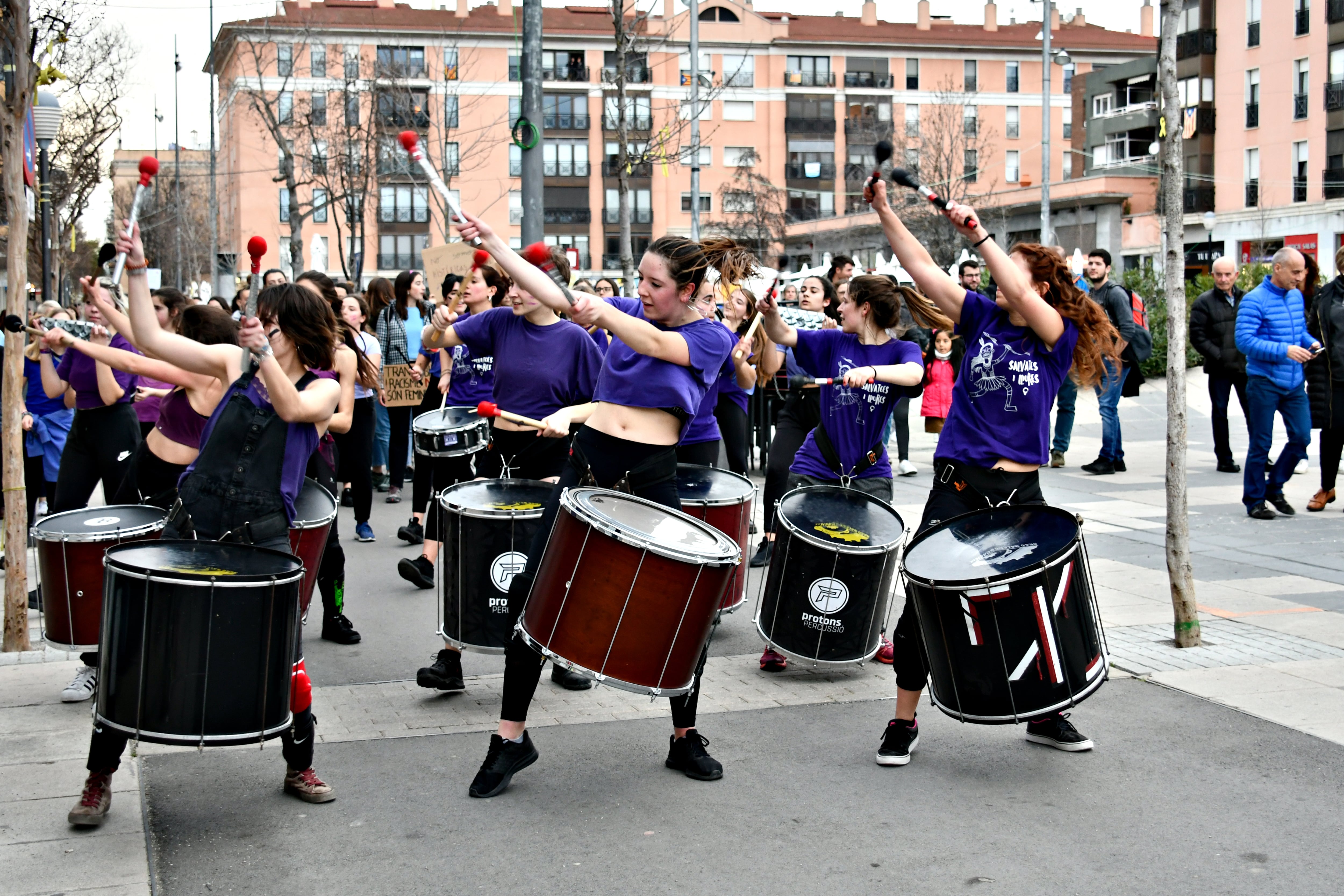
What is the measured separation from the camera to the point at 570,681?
6293mm

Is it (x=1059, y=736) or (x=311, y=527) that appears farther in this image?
(x=311, y=527)

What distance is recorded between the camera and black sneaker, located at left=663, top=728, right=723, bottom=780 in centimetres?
489

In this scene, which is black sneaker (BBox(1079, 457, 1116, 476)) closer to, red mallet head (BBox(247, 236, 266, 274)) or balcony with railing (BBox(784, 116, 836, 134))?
red mallet head (BBox(247, 236, 266, 274))

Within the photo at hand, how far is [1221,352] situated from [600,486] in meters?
10.4

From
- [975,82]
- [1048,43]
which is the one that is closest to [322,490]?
[1048,43]

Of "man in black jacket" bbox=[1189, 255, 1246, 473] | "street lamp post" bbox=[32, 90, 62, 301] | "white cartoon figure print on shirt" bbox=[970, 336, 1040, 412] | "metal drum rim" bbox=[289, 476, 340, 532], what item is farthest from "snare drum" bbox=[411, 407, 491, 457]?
"street lamp post" bbox=[32, 90, 62, 301]

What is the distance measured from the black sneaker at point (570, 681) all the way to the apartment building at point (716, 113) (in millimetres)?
54137

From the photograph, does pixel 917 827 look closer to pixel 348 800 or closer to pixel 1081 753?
pixel 1081 753

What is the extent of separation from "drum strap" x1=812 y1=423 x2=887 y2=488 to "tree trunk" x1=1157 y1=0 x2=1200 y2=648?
1405 millimetres

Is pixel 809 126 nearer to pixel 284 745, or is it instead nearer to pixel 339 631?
pixel 339 631

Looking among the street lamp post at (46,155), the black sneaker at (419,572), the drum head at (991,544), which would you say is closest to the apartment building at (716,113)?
the street lamp post at (46,155)

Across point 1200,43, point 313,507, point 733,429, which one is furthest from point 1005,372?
point 1200,43

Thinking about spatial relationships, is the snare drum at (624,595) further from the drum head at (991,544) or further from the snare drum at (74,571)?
the snare drum at (74,571)

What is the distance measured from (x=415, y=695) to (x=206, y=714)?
2012 millimetres
